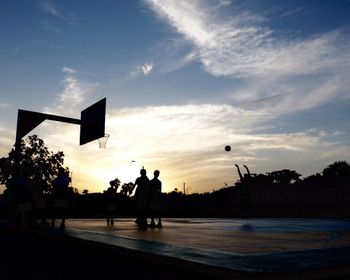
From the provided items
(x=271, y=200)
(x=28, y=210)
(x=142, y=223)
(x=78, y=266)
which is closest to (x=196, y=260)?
(x=78, y=266)

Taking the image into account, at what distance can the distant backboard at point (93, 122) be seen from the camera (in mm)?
15281

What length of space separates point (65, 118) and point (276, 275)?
1205 cm

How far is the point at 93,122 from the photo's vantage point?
1541cm

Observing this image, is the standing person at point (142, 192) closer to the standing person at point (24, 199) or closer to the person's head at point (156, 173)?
the person's head at point (156, 173)

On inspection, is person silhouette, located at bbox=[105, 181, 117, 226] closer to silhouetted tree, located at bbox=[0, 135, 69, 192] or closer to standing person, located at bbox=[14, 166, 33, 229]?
standing person, located at bbox=[14, 166, 33, 229]

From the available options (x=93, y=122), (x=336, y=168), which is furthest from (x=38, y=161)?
(x=336, y=168)

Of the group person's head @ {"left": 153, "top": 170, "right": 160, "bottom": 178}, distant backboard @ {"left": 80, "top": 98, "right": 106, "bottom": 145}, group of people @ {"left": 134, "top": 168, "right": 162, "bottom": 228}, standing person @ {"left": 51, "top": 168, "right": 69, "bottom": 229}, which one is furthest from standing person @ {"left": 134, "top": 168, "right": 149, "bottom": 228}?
distant backboard @ {"left": 80, "top": 98, "right": 106, "bottom": 145}

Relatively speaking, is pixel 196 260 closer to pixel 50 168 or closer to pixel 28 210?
pixel 28 210

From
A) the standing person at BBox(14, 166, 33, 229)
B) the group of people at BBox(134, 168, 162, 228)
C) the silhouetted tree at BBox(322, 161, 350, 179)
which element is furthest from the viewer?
the silhouetted tree at BBox(322, 161, 350, 179)

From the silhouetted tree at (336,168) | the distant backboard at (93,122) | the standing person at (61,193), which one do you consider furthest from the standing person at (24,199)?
the silhouetted tree at (336,168)

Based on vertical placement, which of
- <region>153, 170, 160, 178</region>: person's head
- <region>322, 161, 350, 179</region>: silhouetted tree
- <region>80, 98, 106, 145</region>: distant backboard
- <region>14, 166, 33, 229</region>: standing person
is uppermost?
<region>322, 161, 350, 179</region>: silhouetted tree

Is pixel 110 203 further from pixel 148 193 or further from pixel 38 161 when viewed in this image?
pixel 38 161

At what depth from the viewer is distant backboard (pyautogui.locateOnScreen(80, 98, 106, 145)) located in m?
15.3

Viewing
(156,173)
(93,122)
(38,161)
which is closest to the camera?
(156,173)
